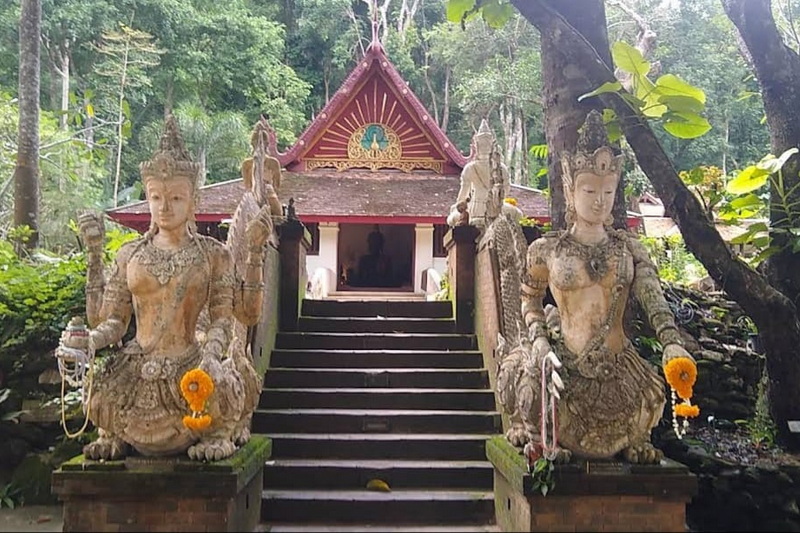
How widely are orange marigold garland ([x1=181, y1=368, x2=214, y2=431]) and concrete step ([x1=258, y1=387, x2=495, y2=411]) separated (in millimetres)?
2157

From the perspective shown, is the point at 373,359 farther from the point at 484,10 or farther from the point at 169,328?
the point at 484,10

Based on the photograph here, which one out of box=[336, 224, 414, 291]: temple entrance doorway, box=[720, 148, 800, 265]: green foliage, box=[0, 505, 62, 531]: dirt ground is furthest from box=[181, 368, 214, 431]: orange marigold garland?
box=[336, 224, 414, 291]: temple entrance doorway

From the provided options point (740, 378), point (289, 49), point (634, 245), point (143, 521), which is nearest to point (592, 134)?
point (634, 245)

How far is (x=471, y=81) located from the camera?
20.4m

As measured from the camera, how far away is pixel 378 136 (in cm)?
1293

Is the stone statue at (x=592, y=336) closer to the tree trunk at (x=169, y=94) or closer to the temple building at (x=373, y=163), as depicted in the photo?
the temple building at (x=373, y=163)

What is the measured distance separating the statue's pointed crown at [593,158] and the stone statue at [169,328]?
167 cm

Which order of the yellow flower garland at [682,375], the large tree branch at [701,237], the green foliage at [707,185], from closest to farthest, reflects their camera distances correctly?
the yellow flower garland at [682,375]
the large tree branch at [701,237]
the green foliage at [707,185]

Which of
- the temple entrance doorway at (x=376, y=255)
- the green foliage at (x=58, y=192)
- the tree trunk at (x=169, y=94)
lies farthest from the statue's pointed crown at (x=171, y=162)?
the tree trunk at (x=169, y=94)

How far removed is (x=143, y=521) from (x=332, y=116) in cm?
1027

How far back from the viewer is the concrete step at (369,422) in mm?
4992

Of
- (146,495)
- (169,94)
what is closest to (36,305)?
(146,495)

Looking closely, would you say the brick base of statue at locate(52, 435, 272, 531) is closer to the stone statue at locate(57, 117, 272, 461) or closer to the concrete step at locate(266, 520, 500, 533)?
the stone statue at locate(57, 117, 272, 461)

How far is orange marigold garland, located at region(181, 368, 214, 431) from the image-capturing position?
3055 mm
